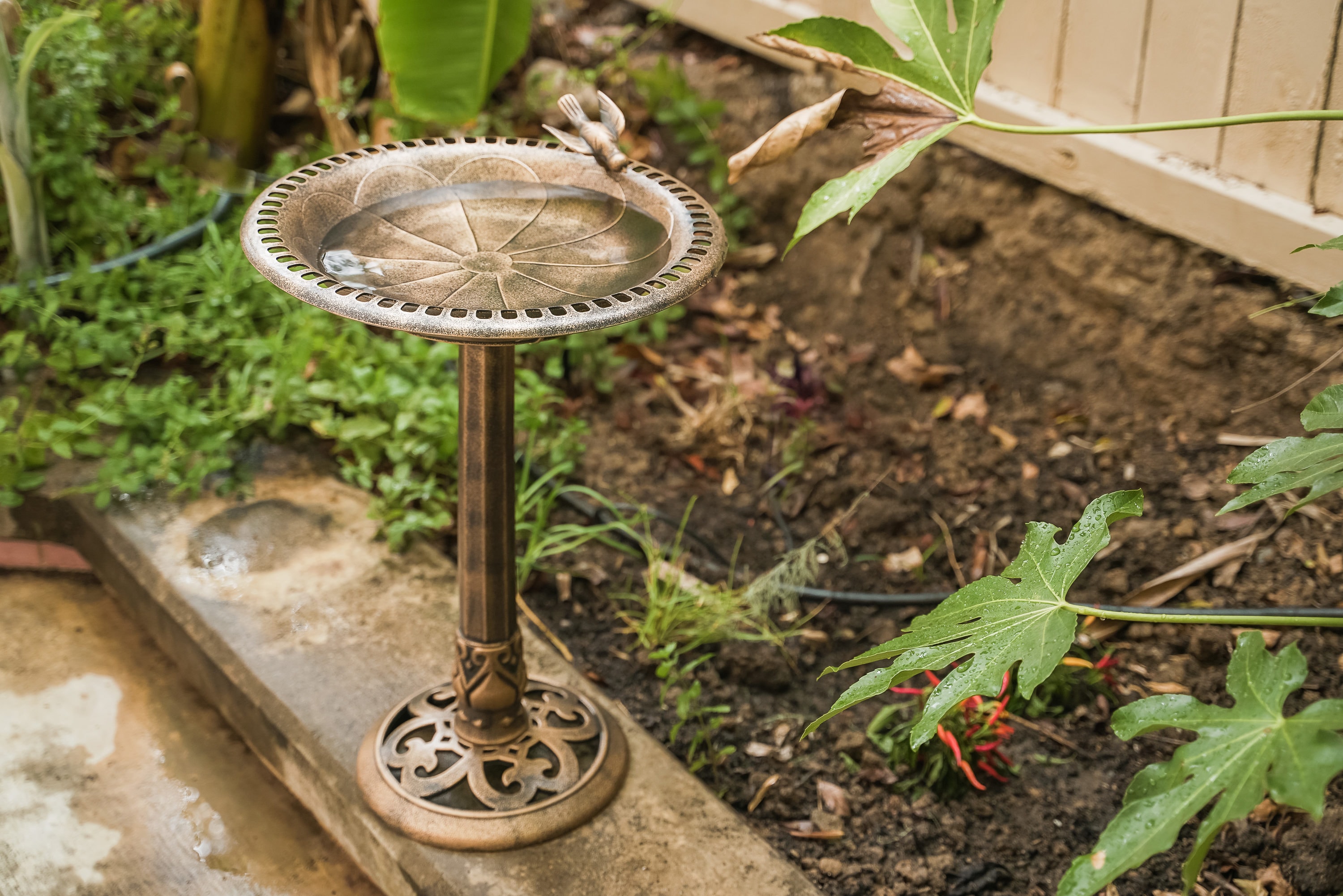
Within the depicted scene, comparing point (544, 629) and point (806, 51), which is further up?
point (806, 51)

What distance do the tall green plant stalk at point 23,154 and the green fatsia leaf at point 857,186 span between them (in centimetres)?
210

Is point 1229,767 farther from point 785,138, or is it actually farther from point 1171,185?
point 1171,185

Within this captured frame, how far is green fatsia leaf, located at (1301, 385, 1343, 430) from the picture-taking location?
133cm

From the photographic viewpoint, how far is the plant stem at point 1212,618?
4.04 ft

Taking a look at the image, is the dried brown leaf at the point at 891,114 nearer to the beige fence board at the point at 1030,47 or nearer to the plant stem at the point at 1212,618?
the plant stem at the point at 1212,618

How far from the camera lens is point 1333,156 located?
235 cm

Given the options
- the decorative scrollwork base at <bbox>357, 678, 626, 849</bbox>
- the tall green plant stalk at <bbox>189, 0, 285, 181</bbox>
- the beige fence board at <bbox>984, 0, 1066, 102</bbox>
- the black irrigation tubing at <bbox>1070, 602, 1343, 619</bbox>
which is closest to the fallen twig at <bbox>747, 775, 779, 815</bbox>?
the decorative scrollwork base at <bbox>357, 678, 626, 849</bbox>

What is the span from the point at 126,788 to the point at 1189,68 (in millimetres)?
2801

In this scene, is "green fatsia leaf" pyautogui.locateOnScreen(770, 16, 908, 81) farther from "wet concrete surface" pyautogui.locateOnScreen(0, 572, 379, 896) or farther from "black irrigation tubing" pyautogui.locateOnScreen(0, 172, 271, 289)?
"black irrigation tubing" pyautogui.locateOnScreen(0, 172, 271, 289)

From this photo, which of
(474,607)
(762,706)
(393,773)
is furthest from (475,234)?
(762,706)

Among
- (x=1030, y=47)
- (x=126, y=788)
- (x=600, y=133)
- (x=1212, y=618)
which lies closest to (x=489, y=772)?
(x=126, y=788)

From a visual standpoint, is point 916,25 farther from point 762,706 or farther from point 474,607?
point 762,706

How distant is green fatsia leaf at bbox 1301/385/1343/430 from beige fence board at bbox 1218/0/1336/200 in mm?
1302

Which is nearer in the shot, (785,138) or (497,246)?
(785,138)
